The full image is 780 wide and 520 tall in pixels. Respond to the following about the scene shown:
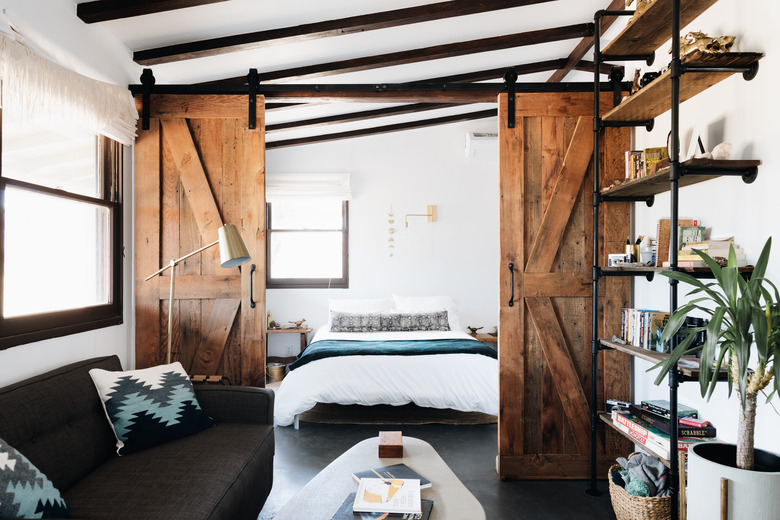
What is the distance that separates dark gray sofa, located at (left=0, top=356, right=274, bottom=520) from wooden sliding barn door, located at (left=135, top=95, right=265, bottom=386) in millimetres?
690

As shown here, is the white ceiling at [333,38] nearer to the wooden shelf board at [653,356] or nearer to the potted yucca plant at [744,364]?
the wooden shelf board at [653,356]

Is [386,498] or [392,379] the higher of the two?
[386,498]

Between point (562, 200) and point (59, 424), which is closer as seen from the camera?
point (59, 424)

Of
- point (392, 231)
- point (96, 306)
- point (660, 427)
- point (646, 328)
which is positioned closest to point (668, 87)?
point (646, 328)

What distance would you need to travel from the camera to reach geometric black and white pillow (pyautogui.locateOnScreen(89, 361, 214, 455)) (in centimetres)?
215

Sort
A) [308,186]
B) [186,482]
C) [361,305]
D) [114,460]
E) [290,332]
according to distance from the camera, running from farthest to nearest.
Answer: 1. [308,186]
2. [290,332]
3. [361,305]
4. [114,460]
5. [186,482]

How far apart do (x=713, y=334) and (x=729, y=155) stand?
920 mm

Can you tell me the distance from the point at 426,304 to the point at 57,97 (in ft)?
13.5

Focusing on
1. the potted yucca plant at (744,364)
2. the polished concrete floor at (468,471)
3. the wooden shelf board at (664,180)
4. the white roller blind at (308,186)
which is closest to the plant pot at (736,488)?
the potted yucca plant at (744,364)

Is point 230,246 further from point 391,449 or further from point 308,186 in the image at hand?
point 308,186

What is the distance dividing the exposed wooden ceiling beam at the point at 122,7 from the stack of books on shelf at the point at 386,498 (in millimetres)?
2526

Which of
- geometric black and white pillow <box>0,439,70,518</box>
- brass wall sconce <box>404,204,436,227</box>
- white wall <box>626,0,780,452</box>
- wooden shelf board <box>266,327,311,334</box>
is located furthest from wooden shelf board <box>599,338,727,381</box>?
wooden shelf board <box>266,327,311,334</box>

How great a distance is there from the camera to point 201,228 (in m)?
3.07

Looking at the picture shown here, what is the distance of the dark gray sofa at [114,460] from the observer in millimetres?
1710
